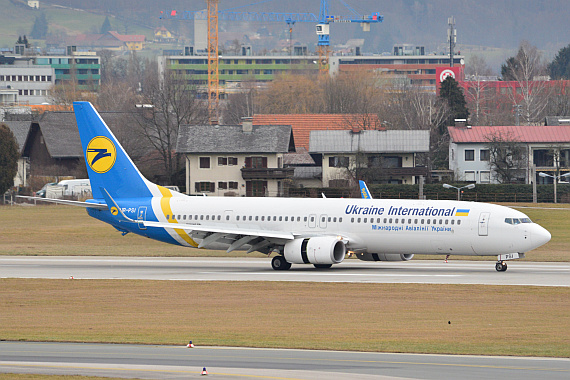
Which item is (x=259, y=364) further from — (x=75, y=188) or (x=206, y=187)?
(x=206, y=187)

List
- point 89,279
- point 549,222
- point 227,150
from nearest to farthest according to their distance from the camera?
point 89,279 → point 549,222 → point 227,150

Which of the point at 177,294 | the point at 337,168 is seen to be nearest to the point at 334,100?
the point at 337,168

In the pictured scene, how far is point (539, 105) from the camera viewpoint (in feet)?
572

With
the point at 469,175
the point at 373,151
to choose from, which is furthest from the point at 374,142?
the point at 469,175

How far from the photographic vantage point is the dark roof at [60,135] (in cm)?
11712

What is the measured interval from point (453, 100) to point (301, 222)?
A: 319 ft

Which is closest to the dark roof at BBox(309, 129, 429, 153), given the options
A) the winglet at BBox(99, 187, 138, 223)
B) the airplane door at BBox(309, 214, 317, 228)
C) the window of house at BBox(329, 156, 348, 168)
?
the window of house at BBox(329, 156, 348, 168)

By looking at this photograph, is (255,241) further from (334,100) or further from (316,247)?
(334,100)

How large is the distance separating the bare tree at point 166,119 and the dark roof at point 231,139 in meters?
6.11

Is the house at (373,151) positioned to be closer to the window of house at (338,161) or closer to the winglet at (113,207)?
the window of house at (338,161)

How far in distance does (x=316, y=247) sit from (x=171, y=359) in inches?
924

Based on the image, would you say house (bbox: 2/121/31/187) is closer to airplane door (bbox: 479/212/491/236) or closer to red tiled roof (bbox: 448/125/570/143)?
red tiled roof (bbox: 448/125/570/143)

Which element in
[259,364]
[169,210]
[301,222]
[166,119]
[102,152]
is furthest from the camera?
[166,119]

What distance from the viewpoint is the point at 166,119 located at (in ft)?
381
